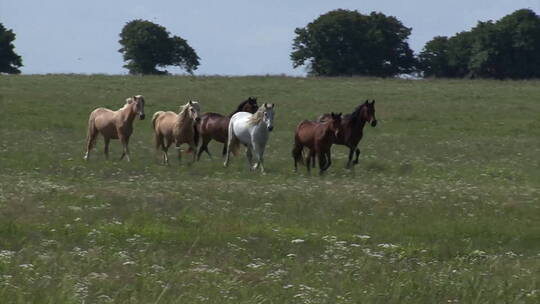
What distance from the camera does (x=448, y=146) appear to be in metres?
34.0

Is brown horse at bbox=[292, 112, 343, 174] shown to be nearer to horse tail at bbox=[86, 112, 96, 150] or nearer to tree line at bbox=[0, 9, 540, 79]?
horse tail at bbox=[86, 112, 96, 150]

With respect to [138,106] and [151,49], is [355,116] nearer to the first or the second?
[138,106]

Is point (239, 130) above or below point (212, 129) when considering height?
above

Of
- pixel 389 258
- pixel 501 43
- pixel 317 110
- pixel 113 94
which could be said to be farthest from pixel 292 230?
pixel 501 43

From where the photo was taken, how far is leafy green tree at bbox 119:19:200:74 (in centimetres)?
11256

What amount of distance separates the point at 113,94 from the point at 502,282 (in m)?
45.4

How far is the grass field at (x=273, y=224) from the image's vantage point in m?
8.92

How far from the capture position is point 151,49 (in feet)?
374

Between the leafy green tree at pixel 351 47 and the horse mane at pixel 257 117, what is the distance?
7648 centimetres

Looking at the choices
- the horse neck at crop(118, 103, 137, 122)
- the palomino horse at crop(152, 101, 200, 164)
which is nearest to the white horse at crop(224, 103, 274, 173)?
the palomino horse at crop(152, 101, 200, 164)

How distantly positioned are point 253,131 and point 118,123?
404 centimetres

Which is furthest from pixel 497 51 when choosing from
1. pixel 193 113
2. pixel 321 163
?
pixel 321 163

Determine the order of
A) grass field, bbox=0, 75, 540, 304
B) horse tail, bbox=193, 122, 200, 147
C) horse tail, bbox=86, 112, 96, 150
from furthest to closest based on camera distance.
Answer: horse tail, bbox=193, 122, 200, 147 → horse tail, bbox=86, 112, 96, 150 → grass field, bbox=0, 75, 540, 304

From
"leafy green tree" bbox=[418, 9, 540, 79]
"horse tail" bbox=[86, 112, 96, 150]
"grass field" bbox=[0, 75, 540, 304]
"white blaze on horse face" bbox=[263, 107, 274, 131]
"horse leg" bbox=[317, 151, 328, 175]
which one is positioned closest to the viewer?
"grass field" bbox=[0, 75, 540, 304]
